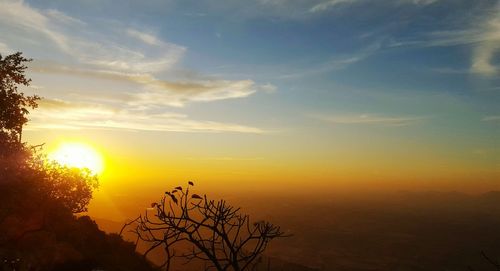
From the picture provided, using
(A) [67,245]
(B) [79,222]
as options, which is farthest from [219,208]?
(B) [79,222]

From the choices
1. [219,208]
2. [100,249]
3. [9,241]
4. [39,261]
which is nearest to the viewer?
[219,208]

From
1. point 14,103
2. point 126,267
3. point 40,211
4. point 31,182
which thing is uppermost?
point 14,103

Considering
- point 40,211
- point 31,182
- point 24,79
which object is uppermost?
point 24,79

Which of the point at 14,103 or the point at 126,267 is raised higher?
the point at 14,103

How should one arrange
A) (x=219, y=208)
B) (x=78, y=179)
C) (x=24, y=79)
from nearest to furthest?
(x=219, y=208) < (x=24, y=79) < (x=78, y=179)

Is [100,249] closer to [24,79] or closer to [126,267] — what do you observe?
[126,267]

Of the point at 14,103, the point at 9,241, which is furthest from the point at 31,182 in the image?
the point at 14,103

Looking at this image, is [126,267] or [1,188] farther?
[126,267]

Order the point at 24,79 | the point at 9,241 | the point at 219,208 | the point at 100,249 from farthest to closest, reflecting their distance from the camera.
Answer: the point at 100,249 < the point at 24,79 < the point at 9,241 < the point at 219,208

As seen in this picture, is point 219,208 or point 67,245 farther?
point 67,245
